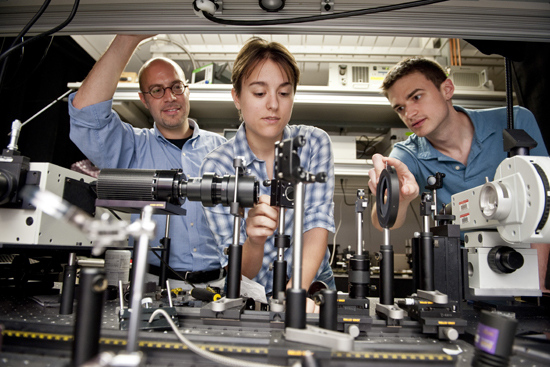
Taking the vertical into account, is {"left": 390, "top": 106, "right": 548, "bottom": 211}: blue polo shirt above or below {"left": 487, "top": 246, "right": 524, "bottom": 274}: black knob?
above

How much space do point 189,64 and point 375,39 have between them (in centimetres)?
150

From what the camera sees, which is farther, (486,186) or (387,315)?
(486,186)

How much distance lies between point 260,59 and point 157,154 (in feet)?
2.76

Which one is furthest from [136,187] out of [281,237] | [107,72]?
[107,72]

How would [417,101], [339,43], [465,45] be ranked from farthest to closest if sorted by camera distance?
[339,43] < [465,45] < [417,101]

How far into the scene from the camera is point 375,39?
2.47 metres

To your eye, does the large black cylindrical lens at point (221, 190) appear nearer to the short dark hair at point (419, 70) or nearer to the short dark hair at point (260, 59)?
the short dark hair at point (260, 59)

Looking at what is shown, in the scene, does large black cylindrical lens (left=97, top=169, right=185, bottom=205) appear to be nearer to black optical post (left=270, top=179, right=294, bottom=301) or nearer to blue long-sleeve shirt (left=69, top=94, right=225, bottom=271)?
black optical post (left=270, top=179, right=294, bottom=301)

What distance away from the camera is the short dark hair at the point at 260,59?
3.90ft

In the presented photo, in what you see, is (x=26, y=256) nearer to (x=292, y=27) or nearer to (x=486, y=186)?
(x=292, y=27)

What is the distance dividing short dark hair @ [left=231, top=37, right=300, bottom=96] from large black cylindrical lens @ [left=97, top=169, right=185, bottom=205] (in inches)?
23.5

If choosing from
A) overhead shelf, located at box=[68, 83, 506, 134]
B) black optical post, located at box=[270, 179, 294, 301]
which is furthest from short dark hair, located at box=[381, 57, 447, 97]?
black optical post, located at box=[270, 179, 294, 301]

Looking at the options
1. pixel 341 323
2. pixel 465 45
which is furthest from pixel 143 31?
pixel 465 45

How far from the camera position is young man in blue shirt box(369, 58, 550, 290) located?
4.87 ft
